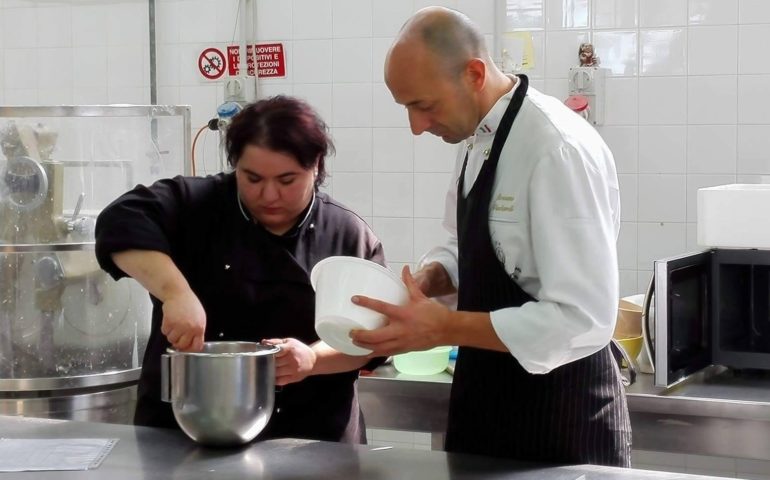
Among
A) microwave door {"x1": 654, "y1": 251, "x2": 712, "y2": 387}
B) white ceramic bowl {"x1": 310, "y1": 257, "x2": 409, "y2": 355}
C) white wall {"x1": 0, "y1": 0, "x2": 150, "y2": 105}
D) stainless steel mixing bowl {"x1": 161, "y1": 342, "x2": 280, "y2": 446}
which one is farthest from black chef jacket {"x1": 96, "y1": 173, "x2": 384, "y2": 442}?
white wall {"x1": 0, "y1": 0, "x2": 150, "y2": 105}

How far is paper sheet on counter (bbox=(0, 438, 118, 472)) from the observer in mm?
1768

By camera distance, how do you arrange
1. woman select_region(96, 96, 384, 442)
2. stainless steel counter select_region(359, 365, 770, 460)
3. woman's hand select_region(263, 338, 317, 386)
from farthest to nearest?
stainless steel counter select_region(359, 365, 770, 460), woman select_region(96, 96, 384, 442), woman's hand select_region(263, 338, 317, 386)

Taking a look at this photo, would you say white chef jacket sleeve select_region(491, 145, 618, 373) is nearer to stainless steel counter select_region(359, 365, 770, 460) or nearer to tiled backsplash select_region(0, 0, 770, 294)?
stainless steel counter select_region(359, 365, 770, 460)

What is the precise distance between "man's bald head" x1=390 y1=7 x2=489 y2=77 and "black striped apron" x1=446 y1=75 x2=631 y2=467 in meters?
0.12

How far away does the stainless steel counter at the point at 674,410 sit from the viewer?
2.66m

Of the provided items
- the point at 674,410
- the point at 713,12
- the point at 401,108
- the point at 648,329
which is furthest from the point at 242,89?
the point at 674,410

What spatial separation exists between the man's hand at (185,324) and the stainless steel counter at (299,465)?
0.62 feet

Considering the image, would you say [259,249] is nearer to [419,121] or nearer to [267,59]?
[419,121]

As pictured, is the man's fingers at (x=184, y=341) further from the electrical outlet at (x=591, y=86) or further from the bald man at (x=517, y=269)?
the electrical outlet at (x=591, y=86)

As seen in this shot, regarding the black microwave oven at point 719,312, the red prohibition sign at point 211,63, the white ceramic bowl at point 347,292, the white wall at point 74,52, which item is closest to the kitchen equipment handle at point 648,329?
the black microwave oven at point 719,312

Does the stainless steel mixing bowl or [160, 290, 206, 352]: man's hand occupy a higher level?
[160, 290, 206, 352]: man's hand

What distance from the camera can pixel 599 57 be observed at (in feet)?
11.6

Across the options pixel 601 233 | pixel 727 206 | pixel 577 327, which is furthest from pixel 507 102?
pixel 727 206

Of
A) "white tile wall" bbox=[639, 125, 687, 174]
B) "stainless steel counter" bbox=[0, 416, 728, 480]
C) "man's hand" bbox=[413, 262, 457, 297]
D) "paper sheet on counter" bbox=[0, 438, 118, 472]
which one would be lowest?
"stainless steel counter" bbox=[0, 416, 728, 480]
